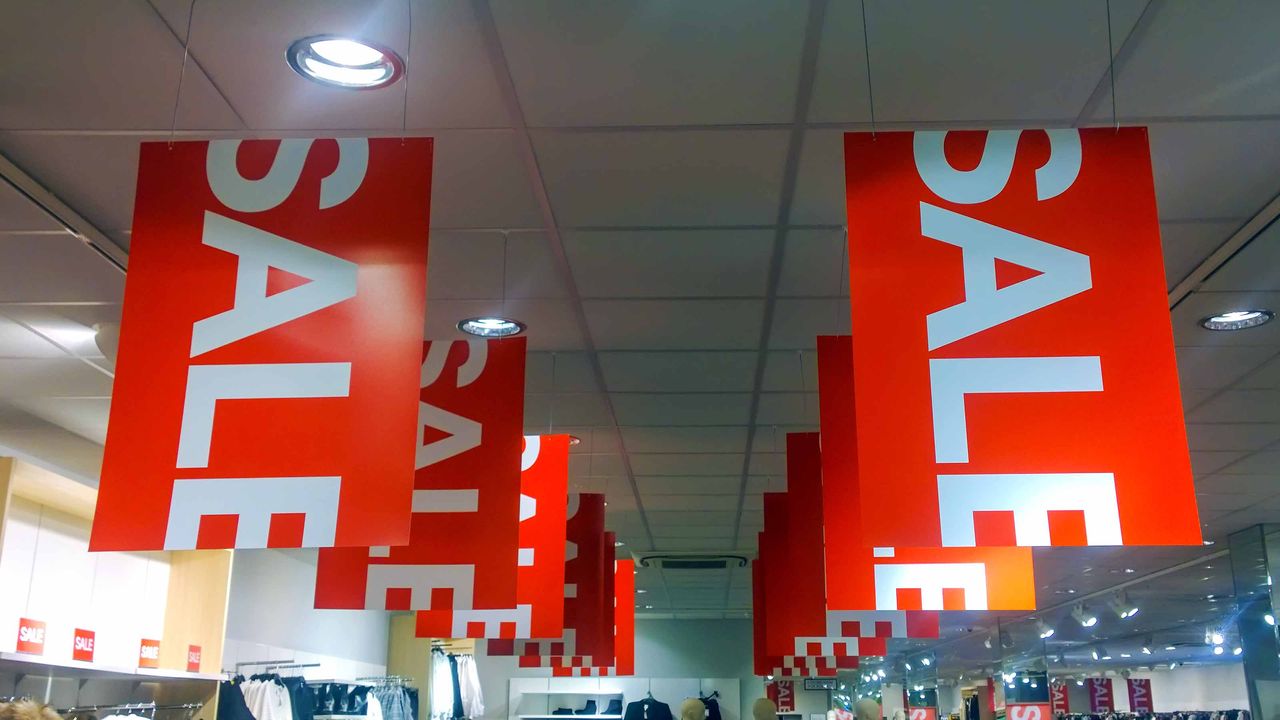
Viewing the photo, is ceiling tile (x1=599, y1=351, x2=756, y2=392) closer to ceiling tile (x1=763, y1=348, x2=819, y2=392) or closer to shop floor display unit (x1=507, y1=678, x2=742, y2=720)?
ceiling tile (x1=763, y1=348, x2=819, y2=392)

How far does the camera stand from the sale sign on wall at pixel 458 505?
419cm

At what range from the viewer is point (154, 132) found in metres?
3.99

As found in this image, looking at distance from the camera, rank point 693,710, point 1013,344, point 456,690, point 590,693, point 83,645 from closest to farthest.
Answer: point 1013,344
point 83,645
point 693,710
point 456,690
point 590,693

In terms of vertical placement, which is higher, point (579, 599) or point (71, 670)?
point (579, 599)

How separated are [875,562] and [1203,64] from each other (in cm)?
223

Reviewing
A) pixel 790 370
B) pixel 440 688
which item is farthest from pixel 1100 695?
pixel 790 370

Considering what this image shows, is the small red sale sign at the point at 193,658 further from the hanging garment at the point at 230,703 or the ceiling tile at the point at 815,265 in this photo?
the ceiling tile at the point at 815,265

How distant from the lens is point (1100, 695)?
3622 centimetres

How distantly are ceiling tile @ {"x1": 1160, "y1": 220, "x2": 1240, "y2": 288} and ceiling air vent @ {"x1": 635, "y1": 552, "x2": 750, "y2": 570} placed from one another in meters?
9.05

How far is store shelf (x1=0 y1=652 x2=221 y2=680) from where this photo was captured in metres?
5.10

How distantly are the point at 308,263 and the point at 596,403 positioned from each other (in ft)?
15.5

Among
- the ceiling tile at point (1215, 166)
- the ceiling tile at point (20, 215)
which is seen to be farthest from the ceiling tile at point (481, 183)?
the ceiling tile at point (1215, 166)

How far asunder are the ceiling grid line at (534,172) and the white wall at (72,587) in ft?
11.5

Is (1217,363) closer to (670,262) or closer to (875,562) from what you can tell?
(875,562)
